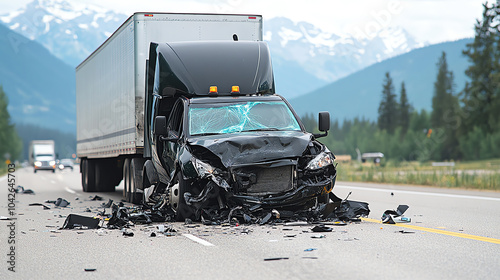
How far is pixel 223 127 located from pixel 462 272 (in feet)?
19.7

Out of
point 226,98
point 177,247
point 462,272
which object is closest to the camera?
point 462,272

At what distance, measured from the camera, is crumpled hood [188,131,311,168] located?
10.5 meters

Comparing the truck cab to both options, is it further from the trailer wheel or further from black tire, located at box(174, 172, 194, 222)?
the trailer wheel

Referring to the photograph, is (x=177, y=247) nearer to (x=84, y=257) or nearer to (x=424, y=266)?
(x=84, y=257)

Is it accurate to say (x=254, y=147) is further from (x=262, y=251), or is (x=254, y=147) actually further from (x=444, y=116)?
(x=444, y=116)

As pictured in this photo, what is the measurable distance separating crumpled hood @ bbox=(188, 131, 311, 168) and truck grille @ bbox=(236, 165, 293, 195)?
0.17 meters

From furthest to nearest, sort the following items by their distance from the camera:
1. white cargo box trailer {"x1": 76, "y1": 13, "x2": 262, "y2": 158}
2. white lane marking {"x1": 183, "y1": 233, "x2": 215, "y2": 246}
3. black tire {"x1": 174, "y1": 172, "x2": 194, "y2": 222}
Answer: white cargo box trailer {"x1": 76, "y1": 13, "x2": 262, "y2": 158}, black tire {"x1": 174, "y1": 172, "x2": 194, "y2": 222}, white lane marking {"x1": 183, "y1": 233, "x2": 215, "y2": 246}

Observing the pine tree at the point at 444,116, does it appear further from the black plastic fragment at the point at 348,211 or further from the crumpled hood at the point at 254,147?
the crumpled hood at the point at 254,147

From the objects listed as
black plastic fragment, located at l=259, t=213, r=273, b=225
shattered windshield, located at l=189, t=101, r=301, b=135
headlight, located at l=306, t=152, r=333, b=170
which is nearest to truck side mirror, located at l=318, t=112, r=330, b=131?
shattered windshield, located at l=189, t=101, r=301, b=135

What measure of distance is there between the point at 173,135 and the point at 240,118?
4.29 ft

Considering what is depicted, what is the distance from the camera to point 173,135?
12.6m

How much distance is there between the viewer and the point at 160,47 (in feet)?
46.8

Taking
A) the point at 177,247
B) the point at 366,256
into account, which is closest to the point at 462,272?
the point at 366,256

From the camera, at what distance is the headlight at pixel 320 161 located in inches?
423
